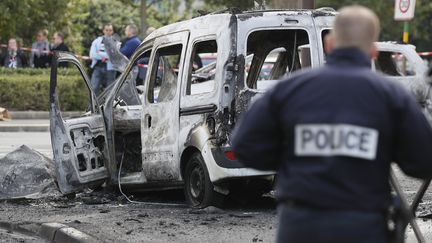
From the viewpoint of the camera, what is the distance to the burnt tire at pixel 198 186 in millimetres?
9320

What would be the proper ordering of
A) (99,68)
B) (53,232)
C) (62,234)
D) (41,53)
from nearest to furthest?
1. (62,234)
2. (53,232)
3. (99,68)
4. (41,53)

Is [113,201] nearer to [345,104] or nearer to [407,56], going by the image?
[407,56]

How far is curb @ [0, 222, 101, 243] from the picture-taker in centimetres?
785

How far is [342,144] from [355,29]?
17.1 inches

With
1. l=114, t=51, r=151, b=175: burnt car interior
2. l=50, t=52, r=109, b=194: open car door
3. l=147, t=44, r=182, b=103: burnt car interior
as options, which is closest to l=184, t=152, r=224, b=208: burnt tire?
l=147, t=44, r=182, b=103: burnt car interior

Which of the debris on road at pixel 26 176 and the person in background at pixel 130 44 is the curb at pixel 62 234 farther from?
the person in background at pixel 130 44

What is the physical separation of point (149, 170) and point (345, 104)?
660 cm

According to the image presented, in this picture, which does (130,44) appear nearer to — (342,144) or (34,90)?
(34,90)

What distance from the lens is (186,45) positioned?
9844mm

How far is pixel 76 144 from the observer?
10.3m

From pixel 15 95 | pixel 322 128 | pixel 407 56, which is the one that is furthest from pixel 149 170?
pixel 15 95

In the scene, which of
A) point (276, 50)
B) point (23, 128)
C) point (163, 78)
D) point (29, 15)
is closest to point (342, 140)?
point (163, 78)

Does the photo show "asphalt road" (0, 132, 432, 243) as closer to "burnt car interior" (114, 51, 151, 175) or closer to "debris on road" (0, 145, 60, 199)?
"debris on road" (0, 145, 60, 199)

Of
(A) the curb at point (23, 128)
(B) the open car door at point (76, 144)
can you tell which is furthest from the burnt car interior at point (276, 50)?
(A) the curb at point (23, 128)
